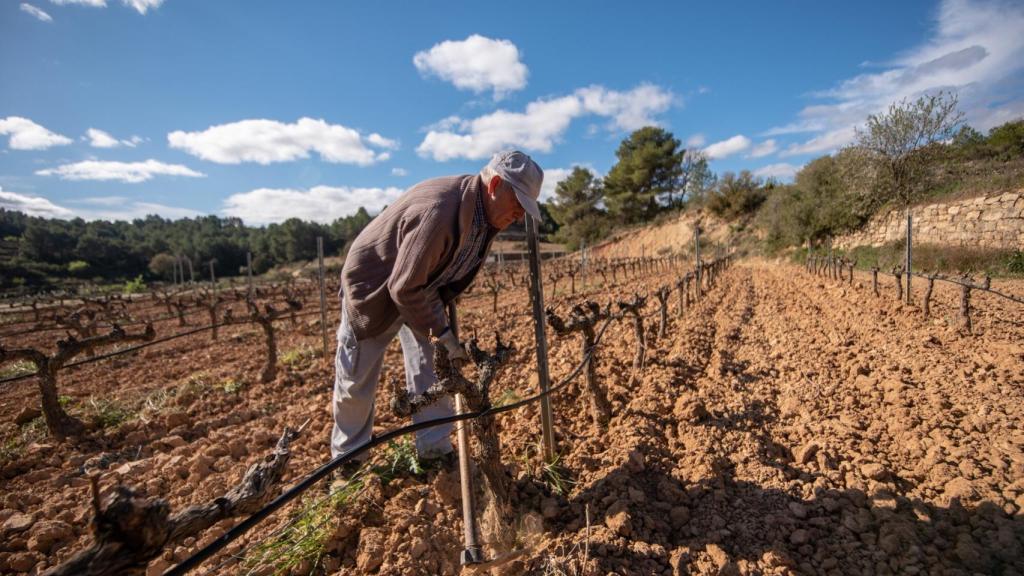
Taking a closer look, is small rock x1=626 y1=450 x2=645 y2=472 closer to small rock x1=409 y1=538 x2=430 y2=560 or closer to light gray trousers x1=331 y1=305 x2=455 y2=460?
light gray trousers x1=331 y1=305 x2=455 y2=460

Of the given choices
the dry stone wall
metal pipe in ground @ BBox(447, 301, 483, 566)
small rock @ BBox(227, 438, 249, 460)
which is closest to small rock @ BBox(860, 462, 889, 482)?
metal pipe in ground @ BBox(447, 301, 483, 566)

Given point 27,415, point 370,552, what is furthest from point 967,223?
point 27,415

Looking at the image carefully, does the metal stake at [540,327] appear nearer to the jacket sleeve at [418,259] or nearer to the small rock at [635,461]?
the small rock at [635,461]

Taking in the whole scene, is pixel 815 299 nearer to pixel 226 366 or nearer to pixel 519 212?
pixel 519 212

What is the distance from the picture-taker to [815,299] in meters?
8.20

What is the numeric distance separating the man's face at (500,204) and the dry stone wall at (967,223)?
51.2ft

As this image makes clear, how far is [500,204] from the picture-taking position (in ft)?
6.95

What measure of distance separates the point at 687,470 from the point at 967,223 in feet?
57.8

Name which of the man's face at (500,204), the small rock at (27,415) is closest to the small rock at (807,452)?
the man's face at (500,204)

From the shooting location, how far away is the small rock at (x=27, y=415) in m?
Answer: 4.50

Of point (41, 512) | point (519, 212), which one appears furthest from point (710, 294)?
point (41, 512)

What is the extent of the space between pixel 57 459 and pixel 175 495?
202cm

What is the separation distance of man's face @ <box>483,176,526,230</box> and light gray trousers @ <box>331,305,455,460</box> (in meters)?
0.84

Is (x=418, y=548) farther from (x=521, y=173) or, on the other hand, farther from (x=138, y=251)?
(x=138, y=251)
